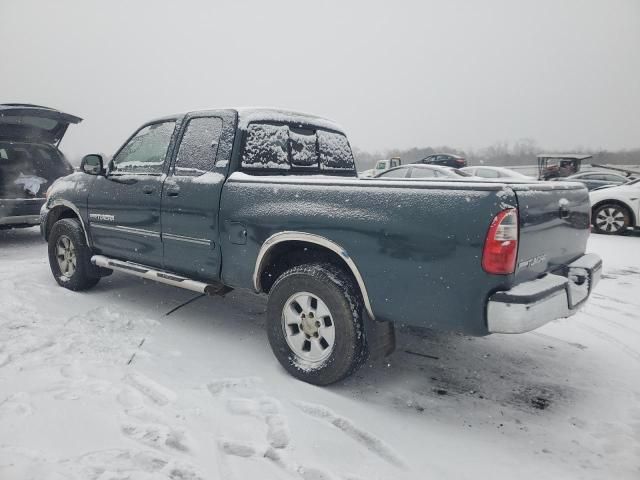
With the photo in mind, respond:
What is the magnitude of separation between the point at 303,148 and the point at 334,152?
51 cm

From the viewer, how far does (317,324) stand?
312 centimetres

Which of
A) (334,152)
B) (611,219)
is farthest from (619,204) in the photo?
(334,152)

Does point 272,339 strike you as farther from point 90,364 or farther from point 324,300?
point 90,364

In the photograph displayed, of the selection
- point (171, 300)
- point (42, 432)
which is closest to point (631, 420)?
point (42, 432)

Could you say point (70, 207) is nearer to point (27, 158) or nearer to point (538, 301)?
point (27, 158)

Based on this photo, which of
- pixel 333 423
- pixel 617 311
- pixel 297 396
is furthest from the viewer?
pixel 617 311

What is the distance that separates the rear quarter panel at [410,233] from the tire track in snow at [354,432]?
0.67 metres

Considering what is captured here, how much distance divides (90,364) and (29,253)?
514cm

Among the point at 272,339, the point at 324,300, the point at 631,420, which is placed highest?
the point at 324,300

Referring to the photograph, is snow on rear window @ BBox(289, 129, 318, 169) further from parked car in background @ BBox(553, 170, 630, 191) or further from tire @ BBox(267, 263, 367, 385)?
parked car in background @ BBox(553, 170, 630, 191)

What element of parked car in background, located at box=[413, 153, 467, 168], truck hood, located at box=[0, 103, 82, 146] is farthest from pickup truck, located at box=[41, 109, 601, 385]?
parked car in background, located at box=[413, 153, 467, 168]

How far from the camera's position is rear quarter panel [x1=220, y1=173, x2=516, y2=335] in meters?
2.46

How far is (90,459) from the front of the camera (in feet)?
7.41

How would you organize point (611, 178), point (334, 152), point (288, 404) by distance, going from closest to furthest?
point (288, 404) → point (334, 152) → point (611, 178)
